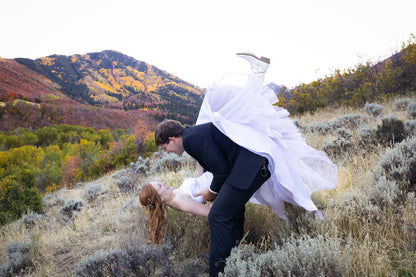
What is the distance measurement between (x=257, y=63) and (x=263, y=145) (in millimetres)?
928

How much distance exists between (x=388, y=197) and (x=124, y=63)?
622 ft

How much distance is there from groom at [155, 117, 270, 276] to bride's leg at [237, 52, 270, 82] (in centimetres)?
74

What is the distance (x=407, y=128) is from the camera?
4.50 metres

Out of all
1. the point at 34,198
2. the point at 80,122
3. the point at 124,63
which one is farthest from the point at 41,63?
the point at 34,198

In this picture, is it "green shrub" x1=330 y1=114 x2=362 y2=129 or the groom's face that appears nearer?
the groom's face

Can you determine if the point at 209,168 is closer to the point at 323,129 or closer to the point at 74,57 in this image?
the point at 323,129

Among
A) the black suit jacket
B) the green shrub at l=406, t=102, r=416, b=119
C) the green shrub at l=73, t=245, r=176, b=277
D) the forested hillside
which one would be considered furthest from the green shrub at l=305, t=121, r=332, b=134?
the green shrub at l=73, t=245, r=176, b=277

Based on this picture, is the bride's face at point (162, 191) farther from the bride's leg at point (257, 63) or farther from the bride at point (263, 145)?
the bride's leg at point (257, 63)

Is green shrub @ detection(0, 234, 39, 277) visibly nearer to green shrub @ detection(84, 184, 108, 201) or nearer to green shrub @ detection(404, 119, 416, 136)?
green shrub @ detection(84, 184, 108, 201)

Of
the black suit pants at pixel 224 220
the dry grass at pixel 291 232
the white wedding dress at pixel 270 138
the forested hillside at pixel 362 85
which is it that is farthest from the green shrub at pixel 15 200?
the forested hillside at pixel 362 85

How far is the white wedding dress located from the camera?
191 centimetres

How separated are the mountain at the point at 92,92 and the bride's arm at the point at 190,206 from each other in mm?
43787

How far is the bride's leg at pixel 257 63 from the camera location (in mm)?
2281

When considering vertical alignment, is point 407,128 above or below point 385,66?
below
